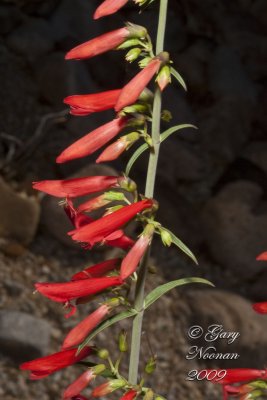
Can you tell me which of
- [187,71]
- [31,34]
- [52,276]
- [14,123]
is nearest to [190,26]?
[187,71]

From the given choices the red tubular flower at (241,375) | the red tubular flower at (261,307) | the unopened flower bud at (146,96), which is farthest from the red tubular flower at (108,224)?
the red tubular flower at (241,375)

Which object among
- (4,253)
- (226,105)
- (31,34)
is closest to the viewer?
(4,253)

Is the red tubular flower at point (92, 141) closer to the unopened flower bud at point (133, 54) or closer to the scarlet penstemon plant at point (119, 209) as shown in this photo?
the scarlet penstemon plant at point (119, 209)

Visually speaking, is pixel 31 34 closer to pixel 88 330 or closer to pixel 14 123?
pixel 14 123

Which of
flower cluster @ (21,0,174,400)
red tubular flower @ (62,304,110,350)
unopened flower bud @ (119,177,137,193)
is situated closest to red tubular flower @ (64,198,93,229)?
flower cluster @ (21,0,174,400)

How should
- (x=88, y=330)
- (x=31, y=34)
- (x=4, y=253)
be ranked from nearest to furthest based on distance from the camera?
1. (x=88, y=330)
2. (x=4, y=253)
3. (x=31, y=34)

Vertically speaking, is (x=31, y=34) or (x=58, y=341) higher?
(x=31, y=34)
